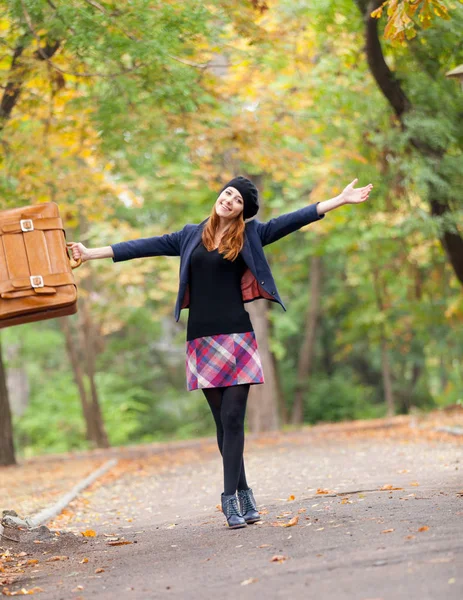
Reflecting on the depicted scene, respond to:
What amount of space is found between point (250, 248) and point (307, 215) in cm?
46

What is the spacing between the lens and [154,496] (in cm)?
1049

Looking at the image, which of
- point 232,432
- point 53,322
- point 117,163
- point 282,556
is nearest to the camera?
point 282,556

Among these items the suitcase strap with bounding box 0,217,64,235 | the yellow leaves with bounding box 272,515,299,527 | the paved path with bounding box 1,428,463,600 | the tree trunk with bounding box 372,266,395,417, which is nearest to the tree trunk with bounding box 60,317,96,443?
the tree trunk with bounding box 372,266,395,417

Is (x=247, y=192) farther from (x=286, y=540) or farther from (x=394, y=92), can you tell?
(x=394, y=92)

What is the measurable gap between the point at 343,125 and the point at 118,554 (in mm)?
11301

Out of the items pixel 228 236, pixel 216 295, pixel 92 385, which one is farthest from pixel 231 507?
pixel 92 385

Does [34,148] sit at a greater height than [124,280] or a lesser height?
greater

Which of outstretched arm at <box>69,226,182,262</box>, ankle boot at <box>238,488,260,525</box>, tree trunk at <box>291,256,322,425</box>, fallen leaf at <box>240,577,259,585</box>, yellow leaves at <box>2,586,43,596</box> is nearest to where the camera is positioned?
fallen leaf at <box>240,577,259,585</box>

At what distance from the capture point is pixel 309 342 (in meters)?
29.1

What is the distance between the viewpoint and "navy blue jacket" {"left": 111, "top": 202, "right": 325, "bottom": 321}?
656 cm

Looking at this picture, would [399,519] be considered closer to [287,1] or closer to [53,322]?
[287,1]

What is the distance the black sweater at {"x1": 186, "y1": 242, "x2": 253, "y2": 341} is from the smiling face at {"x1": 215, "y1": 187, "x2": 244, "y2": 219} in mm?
284

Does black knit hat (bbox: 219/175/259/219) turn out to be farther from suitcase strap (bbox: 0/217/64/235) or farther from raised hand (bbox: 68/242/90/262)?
suitcase strap (bbox: 0/217/64/235)

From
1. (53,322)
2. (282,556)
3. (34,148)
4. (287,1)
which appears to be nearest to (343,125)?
(287,1)
